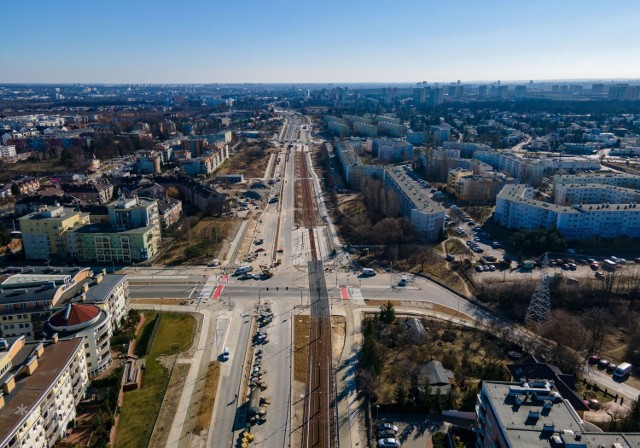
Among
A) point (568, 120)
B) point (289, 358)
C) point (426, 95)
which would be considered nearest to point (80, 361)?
point (289, 358)

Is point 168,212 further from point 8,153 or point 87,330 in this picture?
point 8,153

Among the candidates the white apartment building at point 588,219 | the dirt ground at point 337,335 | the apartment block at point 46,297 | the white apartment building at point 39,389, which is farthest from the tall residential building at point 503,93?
the white apartment building at point 39,389

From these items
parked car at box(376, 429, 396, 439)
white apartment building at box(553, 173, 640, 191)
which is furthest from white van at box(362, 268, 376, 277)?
white apartment building at box(553, 173, 640, 191)

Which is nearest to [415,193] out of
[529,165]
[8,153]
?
[529,165]

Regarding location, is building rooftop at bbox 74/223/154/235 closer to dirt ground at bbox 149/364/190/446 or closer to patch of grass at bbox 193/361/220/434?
dirt ground at bbox 149/364/190/446

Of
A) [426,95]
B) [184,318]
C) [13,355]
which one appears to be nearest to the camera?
[13,355]

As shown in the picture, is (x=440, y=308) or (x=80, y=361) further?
(x=440, y=308)

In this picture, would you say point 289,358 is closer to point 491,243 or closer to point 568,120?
point 491,243
